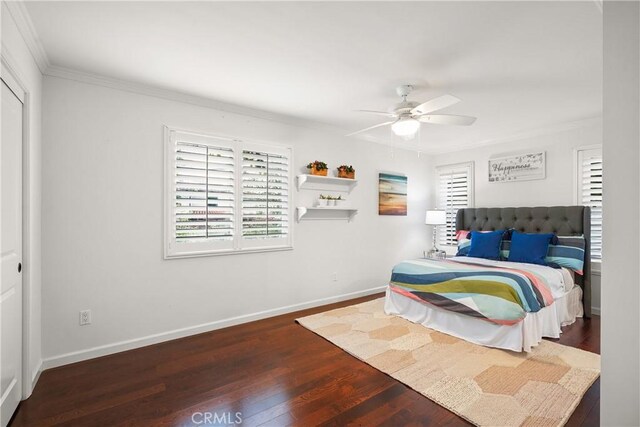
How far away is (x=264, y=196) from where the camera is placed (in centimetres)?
373

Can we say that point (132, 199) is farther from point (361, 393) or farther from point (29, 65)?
point (361, 393)

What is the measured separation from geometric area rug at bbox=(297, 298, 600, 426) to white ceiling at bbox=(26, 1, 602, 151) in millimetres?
2474

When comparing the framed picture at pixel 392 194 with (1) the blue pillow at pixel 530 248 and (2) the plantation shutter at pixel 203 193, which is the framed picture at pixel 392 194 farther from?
(2) the plantation shutter at pixel 203 193

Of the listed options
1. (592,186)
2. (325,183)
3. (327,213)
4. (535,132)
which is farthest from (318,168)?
(592,186)

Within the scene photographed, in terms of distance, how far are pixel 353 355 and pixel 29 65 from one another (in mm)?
3390

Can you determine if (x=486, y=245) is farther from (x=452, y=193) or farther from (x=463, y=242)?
(x=452, y=193)

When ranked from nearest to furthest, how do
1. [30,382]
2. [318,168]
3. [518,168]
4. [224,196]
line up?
1. [30,382]
2. [224,196]
3. [318,168]
4. [518,168]

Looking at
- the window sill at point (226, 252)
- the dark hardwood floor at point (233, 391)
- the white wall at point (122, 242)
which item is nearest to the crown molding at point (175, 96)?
the white wall at point (122, 242)

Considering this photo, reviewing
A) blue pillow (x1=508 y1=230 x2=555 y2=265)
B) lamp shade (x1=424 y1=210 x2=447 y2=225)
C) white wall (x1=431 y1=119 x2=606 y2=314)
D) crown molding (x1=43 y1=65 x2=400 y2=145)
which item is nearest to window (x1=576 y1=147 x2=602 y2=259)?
white wall (x1=431 y1=119 x2=606 y2=314)

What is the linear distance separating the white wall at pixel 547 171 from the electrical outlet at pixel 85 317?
5.38 m

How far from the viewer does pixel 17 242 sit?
2023 millimetres

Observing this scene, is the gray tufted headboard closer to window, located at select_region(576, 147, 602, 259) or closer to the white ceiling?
window, located at select_region(576, 147, 602, 259)

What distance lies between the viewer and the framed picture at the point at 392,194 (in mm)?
4977

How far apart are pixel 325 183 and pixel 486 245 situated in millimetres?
2392
